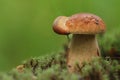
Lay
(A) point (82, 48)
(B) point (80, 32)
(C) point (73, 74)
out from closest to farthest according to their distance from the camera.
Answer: (C) point (73, 74), (B) point (80, 32), (A) point (82, 48)

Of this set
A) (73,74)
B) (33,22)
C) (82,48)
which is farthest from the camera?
(33,22)

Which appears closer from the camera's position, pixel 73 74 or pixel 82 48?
pixel 73 74

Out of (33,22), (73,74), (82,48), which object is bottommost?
(73,74)

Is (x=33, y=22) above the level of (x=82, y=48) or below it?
above

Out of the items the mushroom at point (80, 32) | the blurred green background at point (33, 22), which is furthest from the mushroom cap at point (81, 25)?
the blurred green background at point (33, 22)

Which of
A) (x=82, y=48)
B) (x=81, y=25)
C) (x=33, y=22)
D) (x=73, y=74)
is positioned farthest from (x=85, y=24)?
(x=33, y=22)

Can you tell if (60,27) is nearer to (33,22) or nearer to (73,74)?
(73,74)

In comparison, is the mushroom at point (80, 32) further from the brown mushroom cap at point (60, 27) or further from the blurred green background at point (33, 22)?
the blurred green background at point (33, 22)

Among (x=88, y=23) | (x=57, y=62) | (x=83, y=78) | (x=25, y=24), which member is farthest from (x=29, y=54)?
(x=83, y=78)
